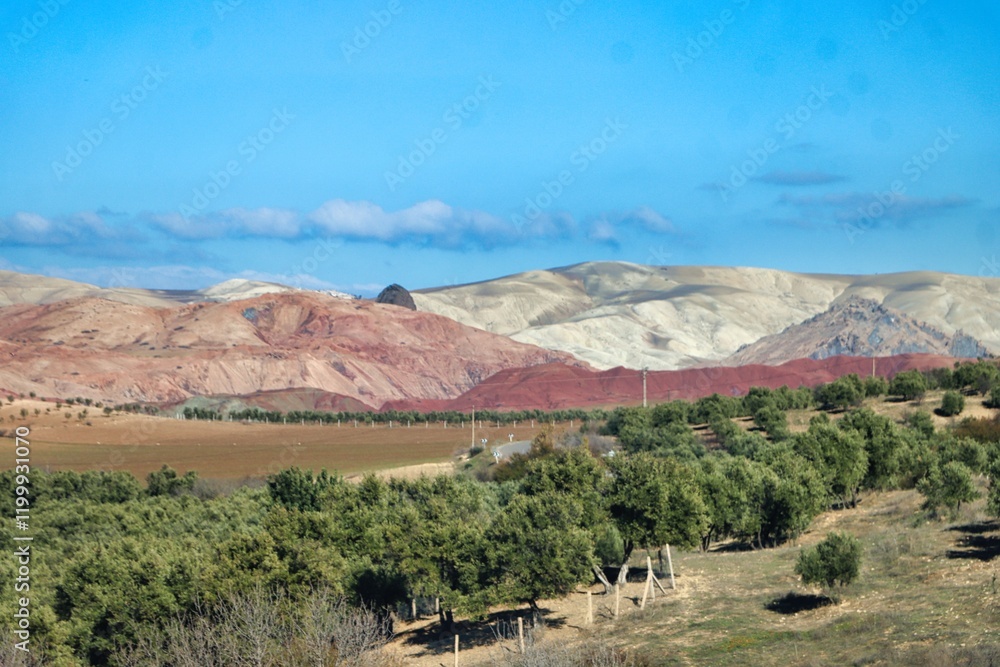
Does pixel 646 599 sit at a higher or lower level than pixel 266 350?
lower

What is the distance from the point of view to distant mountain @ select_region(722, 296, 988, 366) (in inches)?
Answer: 7219

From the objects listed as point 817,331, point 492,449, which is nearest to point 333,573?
point 492,449

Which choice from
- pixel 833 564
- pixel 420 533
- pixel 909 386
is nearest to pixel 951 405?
pixel 909 386

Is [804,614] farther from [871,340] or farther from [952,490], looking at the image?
[871,340]

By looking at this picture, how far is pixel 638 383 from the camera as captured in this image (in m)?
156

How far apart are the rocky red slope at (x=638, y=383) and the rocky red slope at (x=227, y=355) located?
15847 millimetres

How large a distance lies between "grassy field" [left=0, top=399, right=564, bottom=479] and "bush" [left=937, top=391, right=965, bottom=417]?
117 feet

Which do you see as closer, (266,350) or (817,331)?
(266,350)

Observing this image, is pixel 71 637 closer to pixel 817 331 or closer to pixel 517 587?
pixel 517 587

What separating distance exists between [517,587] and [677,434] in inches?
1668

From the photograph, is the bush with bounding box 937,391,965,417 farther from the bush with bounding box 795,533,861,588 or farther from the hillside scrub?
the bush with bounding box 795,533,861,588

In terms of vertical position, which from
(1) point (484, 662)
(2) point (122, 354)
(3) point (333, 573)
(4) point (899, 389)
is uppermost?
(2) point (122, 354)

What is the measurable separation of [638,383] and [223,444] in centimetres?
7177

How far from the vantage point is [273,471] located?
74.1 metres
